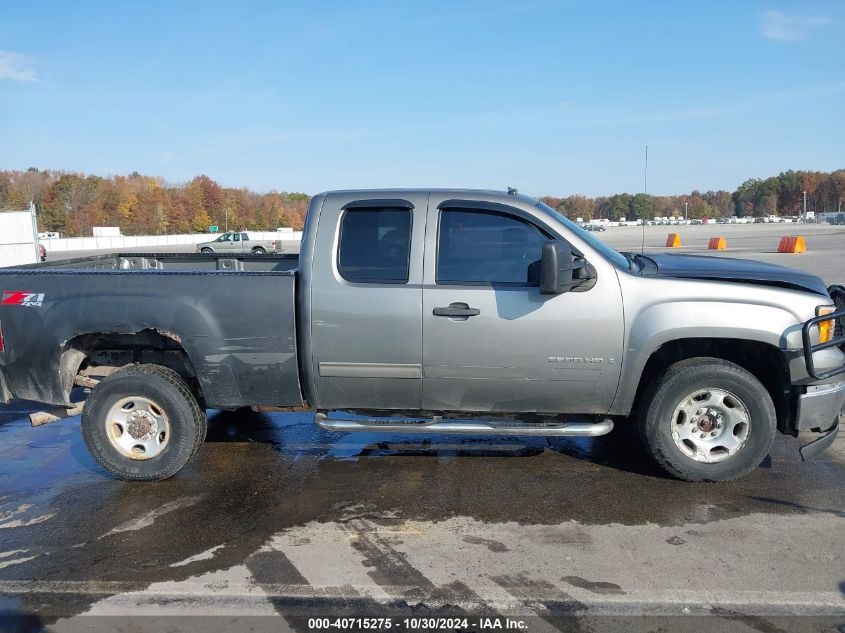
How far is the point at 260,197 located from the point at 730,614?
121 m

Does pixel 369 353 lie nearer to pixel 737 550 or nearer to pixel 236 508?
pixel 236 508

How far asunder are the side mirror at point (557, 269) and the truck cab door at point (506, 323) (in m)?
0.10

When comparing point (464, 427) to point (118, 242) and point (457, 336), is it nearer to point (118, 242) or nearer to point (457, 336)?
point (457, 336)

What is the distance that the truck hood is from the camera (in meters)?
4.51

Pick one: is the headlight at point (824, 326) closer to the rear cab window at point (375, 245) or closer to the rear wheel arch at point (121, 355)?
the rear cab window at point (375, 245)

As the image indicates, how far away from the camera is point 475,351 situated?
4.44m

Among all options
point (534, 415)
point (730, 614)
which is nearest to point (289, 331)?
point (534, 415)

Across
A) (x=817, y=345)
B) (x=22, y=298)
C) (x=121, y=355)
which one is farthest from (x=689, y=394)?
(x=22, y=298)

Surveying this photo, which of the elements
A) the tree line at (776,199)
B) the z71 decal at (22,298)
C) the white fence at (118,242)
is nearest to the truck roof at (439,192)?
the z71 decal at (22,298)

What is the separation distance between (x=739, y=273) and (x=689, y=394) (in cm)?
94

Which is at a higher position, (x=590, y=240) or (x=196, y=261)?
(x=590, y=240)

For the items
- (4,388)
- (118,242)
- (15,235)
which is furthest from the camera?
(118,242)

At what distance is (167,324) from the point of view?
4.64 m

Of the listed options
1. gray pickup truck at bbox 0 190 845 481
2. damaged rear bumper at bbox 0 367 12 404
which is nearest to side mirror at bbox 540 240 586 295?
gray pickup truck at bbox 0 190 845 481
